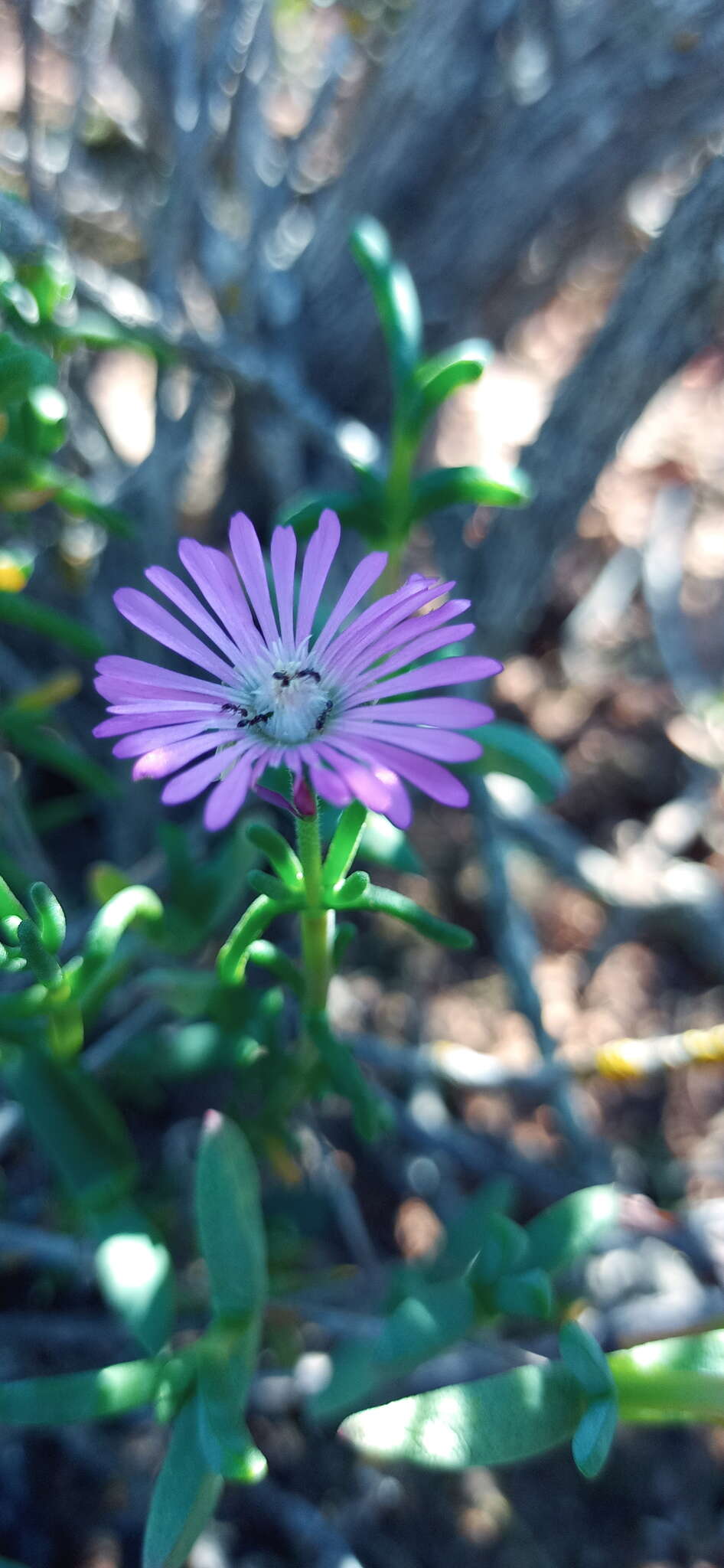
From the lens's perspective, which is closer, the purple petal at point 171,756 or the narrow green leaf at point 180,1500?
the purple petal at point 171,756

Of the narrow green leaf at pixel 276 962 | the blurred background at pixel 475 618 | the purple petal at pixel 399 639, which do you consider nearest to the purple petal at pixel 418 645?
the purple petal at pixel 399 639

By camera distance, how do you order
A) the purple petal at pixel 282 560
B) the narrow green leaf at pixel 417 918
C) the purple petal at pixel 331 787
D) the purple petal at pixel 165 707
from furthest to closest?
the narrow green leaf at pixel 417 918
the purple petal at pixel 282 560
the purple petal at pixel 165 707
the purple petal at pixel 331 787

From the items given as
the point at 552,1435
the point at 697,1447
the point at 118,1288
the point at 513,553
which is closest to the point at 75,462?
the point at 513,553

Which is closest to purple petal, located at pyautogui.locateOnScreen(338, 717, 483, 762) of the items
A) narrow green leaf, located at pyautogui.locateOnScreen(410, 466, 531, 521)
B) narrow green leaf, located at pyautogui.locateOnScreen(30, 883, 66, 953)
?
narrow green leaf, located at pyautogui.locateOnScreen(30, 883, 66, 953)

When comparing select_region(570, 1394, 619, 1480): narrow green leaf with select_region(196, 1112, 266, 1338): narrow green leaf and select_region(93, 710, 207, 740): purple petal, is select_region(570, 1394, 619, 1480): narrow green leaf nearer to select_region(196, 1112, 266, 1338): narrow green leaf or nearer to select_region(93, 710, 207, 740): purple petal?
select_region(196, 1112, 266, 1338): narrow green leaf

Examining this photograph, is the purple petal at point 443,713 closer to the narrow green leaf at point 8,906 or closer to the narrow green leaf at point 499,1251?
the narrow green leaf at point 8,906

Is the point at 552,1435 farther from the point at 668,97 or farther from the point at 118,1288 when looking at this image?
the point at 668,97

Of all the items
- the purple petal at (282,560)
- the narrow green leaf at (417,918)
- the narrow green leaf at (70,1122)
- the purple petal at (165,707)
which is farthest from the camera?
the narrow green leaf at (70,1122)
